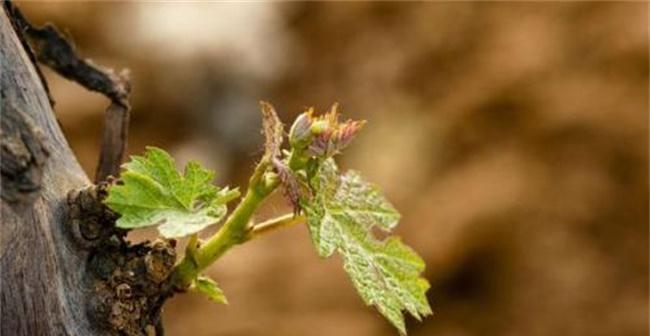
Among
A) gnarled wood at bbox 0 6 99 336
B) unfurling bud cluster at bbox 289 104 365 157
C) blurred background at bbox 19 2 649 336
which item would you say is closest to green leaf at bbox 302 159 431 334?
unfurling bud cluster at bbox 289 104 365 157

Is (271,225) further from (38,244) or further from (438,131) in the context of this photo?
(438,131)

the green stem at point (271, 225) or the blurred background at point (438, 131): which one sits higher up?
the blurred background at point (438, 131)

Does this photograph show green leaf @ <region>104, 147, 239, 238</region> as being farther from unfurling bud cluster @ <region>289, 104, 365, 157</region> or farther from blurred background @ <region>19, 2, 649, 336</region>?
blurred background @ <region>19, 2, 649, 336</region>

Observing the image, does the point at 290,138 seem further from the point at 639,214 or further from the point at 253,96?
the point at 253,96

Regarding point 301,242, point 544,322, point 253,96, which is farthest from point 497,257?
point 253,96

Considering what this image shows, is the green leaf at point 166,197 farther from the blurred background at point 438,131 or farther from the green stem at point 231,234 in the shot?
the blurred background at point 438,131

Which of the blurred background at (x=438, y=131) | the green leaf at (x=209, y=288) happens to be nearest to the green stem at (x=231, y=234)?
the green leaf at (x=209, y=288)

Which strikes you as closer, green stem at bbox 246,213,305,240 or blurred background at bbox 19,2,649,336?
green stem at bbox 246,213,305,240
